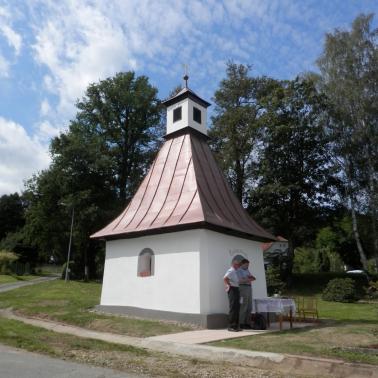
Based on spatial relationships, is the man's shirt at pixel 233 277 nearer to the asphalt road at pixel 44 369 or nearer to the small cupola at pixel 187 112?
the asphalt road at pixel 44 369

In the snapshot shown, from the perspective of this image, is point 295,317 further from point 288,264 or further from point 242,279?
point 288,264

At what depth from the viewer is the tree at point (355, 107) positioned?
23641mm

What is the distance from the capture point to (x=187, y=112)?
50.9 ft

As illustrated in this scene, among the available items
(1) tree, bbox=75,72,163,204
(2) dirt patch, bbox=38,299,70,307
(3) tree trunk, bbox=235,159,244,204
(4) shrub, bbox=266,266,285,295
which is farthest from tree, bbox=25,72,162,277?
(2) dirt patch, bbox=38,299,70,307

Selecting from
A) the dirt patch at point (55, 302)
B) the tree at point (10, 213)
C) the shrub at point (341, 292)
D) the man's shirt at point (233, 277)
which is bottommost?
the dirt patch at point (55, 302)

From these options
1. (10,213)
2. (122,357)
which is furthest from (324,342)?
(10,213)

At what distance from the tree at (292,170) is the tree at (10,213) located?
118ft

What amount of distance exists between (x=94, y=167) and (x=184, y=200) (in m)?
19.5

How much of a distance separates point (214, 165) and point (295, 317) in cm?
578

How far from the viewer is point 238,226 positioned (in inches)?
498

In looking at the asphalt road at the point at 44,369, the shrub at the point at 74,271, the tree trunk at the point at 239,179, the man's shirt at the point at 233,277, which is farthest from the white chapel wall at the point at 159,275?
the shrub at the point at 74,271

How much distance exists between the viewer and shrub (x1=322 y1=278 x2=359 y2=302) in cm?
2031

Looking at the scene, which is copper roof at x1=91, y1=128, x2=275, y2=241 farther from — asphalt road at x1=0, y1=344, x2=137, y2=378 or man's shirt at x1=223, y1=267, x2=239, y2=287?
asphalt road at x1=0, y1=344, x2=137, y2=378

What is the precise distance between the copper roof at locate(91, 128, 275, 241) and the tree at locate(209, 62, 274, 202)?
13441 millimetres
